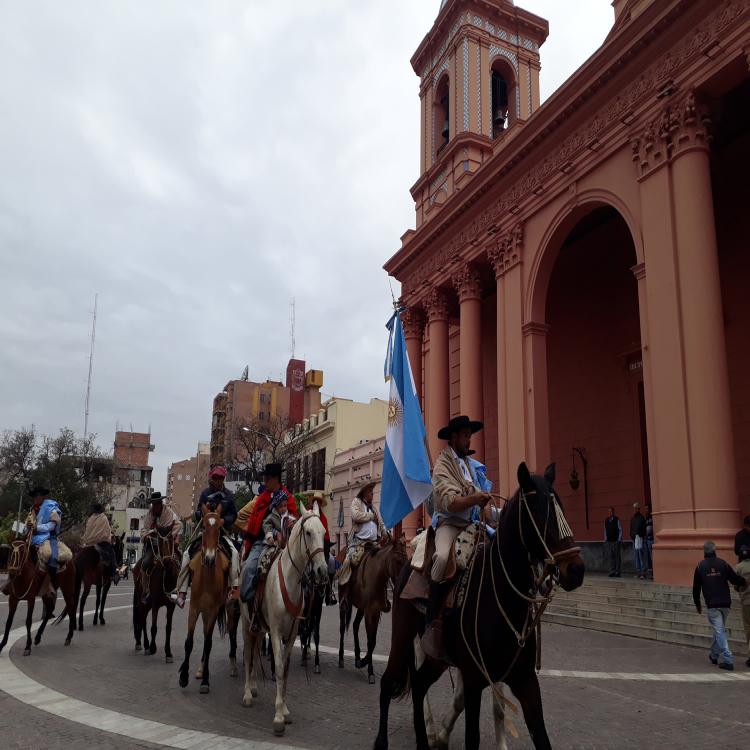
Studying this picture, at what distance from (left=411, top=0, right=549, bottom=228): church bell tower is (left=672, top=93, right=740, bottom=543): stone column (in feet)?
36.4

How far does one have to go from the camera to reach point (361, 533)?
34.1ft

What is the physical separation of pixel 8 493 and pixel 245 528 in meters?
49.7

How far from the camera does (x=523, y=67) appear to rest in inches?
1110

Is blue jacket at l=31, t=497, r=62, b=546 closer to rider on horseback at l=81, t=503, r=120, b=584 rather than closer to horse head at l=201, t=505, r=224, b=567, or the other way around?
rider on horseback at l=81, t=503, r=120, b=584

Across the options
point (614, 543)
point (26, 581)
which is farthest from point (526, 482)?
point (614, 543)

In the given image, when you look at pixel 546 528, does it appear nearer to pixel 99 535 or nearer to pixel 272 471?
pixel 272 471

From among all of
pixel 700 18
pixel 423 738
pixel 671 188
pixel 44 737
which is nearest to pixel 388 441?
pixel 423 738

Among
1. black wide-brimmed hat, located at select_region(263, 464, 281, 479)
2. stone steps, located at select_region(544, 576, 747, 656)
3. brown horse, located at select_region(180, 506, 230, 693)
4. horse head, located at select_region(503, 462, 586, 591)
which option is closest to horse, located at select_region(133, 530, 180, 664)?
brown horse, located at select_region(180, 506, 230, 693)

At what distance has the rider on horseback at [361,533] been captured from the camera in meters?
9.84

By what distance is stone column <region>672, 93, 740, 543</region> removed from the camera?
13.4 metres

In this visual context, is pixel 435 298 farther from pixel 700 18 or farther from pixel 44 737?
pixel 44 737

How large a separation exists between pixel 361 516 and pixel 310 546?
11.0ft

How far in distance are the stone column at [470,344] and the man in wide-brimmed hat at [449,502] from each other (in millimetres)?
17751

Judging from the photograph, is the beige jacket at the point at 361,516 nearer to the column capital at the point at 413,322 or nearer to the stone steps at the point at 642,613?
the stone steps at the point at 642,613
